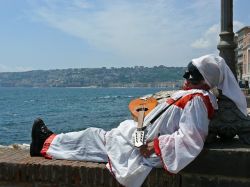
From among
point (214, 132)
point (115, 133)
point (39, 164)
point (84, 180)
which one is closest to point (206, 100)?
point (214, 132)

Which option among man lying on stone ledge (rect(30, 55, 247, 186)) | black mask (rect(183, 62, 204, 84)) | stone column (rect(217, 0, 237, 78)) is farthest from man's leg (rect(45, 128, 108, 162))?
stone column (rect(217, 0, 237, 78))

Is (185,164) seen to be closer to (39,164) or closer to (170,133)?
(170,133)

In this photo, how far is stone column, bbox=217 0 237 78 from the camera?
Result: 10391 mm

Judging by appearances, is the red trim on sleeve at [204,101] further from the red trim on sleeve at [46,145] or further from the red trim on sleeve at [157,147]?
the red trim on sleeve at [46,145]

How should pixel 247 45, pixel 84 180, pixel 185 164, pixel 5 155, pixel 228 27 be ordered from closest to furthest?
pixel 185 164
pixel 84 180
pixel 5 155
pixel 228 27
pixel 247 45

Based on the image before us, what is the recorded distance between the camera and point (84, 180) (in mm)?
4262

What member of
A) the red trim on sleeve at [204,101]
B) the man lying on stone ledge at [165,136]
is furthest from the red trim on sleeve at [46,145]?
the red trim on sleeve at [204,101]

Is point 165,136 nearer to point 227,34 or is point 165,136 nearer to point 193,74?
point 193,74

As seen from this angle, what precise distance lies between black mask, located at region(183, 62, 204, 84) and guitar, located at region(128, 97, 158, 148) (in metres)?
0.49

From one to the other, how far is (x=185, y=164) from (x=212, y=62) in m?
0.92

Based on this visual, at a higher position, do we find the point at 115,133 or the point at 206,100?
the point at 206,100

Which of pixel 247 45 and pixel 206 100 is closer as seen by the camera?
pixel 206 100

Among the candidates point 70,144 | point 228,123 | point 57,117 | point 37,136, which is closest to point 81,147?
point 70,144

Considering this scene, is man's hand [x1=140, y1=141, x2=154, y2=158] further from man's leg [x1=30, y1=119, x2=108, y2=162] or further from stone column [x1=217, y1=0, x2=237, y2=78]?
stone column [x1=217, y1=0, x2=237, y2=78]
